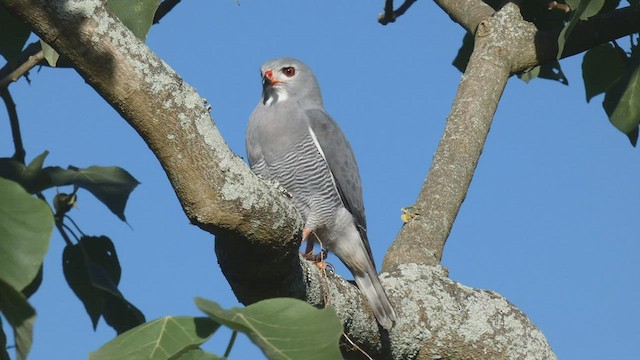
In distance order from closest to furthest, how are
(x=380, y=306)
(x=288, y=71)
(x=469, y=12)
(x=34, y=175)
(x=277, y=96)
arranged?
(x=34, y=175) < (x=380, y=306) < (x=469, y=12) < (x=277, y=96) < (x=288, y=71)

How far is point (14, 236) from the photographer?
1482 millimetres

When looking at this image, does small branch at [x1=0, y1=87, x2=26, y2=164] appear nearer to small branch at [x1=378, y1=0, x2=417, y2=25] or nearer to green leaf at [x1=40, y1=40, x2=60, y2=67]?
green leaf at [x1=40, y1=40, x2=60, y2=67]

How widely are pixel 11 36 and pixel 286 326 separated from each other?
170 centimetres

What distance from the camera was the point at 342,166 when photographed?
4.86 m

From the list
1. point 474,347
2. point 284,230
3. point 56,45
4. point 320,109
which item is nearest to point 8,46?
point 56,45

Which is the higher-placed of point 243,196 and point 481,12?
point 481,12

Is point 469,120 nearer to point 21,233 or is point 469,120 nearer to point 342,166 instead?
point 342,166

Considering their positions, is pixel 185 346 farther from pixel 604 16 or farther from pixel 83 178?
pixel 604 16

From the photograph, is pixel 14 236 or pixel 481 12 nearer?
pixel 14 236

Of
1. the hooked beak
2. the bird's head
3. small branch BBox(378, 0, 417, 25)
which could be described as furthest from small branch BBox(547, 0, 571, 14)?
the hooked beak

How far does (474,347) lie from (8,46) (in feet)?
6.10

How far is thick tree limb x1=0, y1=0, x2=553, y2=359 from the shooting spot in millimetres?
2145

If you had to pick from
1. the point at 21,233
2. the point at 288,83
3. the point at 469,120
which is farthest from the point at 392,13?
the point at 21,233

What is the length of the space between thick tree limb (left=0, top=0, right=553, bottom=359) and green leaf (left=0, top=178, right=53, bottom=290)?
2.31 feet
